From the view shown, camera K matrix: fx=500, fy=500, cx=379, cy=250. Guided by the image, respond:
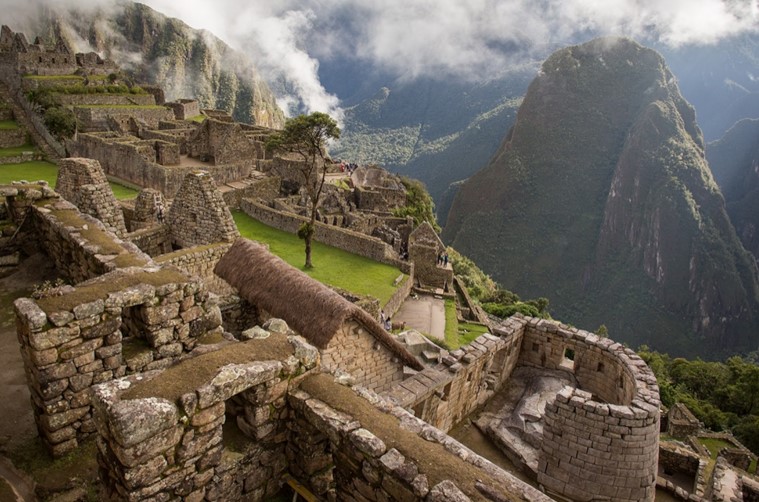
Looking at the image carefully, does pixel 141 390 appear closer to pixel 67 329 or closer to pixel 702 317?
pixel 67 329

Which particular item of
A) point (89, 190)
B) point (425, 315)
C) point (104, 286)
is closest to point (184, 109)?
point (425, 315)

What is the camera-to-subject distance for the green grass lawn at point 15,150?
2856cm

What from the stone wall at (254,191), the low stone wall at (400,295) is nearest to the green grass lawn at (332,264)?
the low stone wall at (400,295)

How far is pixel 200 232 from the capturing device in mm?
9797

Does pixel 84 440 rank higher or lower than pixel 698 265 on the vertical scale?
higher

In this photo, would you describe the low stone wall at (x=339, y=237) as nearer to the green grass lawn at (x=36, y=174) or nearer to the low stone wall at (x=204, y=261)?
the green grass lawn at (x=36, y=174)

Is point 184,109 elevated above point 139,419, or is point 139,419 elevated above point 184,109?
point 184,109

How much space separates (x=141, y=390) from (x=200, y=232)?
21.9 ft

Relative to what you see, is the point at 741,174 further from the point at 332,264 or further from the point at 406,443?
the point at 406,443

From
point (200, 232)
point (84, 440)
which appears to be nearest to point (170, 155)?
point (200, 232)

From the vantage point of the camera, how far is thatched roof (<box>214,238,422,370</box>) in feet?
24.6

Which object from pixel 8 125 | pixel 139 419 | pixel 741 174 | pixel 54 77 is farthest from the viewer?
pixel 741 174

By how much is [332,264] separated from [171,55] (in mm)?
113386

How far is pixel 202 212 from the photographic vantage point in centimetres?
971
